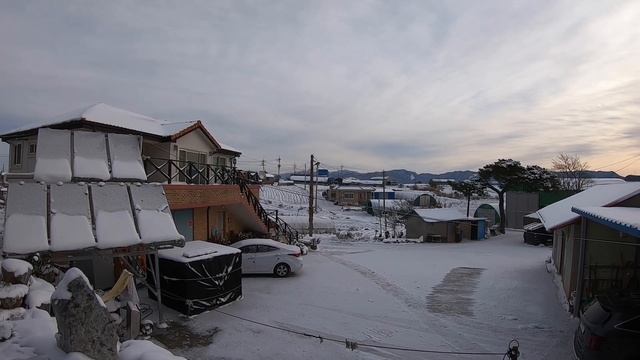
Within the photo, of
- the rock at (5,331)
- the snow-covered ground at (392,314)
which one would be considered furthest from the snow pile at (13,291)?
the snow-covered ground at (392,314)

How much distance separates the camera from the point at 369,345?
10.0m

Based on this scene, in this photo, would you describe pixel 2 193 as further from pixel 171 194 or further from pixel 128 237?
pixel 128 237

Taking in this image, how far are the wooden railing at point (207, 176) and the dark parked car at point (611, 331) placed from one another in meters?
13.1

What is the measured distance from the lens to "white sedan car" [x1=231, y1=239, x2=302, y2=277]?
17.4m

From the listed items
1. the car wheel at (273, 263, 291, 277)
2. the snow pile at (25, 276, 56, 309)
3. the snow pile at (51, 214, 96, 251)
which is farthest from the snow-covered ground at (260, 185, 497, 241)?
the snow pile at (25, 276, 56, 309)

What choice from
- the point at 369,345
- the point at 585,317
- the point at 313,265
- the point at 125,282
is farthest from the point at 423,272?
the point at 125,282

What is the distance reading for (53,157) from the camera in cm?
1102

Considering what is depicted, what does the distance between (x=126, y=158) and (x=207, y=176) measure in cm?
727

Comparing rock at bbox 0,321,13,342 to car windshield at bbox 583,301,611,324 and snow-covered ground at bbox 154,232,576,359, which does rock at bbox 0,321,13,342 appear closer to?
snow-covered ground at bbox 154,232,576,359

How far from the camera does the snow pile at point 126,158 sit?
461 inches

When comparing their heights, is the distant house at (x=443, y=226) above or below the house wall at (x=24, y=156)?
below

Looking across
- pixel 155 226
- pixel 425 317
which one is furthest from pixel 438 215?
pixel 155 226

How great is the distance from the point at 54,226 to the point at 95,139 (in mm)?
3511

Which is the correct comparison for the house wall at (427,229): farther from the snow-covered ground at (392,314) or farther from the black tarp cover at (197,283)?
the black tarp cover at (197,283)
